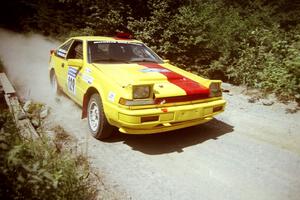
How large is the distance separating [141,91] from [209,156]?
4.40 ft

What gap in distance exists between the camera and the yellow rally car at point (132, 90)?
4008 mm

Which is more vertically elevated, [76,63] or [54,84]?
[76,63]

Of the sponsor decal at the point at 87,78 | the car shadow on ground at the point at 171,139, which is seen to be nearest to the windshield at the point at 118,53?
the sponsor decal at the point at 87,78

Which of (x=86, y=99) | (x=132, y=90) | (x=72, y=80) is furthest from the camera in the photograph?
(x=72, y=80)

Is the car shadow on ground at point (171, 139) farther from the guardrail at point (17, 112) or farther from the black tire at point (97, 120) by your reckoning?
the guardrail at point (17, 112)

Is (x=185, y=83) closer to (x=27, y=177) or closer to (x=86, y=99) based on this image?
(x=86, y=99)

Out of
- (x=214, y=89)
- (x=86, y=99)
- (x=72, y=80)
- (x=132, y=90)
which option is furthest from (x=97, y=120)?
(x=214, y=89)

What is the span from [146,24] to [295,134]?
5641 mm

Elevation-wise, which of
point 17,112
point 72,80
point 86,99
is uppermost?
point 72,80

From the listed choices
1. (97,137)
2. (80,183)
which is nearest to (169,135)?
(97,137)

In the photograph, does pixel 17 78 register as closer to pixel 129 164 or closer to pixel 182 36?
pixel 182 36

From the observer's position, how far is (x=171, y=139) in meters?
4.83

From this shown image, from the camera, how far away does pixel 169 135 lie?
5000mm

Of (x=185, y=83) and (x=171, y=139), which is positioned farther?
(x=171, y=139)
